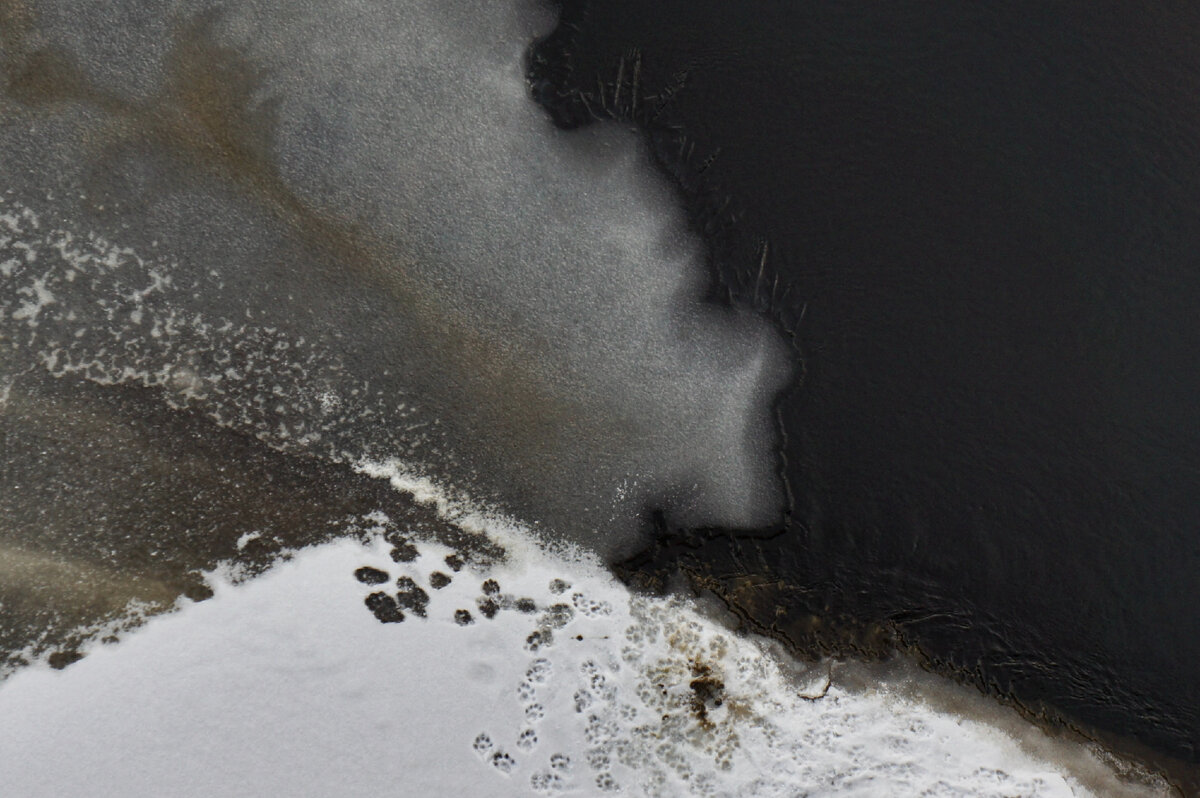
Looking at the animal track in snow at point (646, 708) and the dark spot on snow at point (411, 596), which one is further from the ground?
the dark spot on snow at point (411, 596)

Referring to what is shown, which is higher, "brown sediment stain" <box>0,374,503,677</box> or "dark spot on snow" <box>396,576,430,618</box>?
"brown sediment stain" <box>0,374,503,677</box>

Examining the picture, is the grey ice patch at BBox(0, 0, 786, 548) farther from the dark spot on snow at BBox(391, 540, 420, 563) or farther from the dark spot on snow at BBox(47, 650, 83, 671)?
the dark spot on snow at BBox(47, 650, 83, 671)

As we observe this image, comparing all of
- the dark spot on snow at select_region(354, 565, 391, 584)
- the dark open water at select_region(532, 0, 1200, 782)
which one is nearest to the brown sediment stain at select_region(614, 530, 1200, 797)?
the dark open water at select_region(532, 0, 1200, 782)

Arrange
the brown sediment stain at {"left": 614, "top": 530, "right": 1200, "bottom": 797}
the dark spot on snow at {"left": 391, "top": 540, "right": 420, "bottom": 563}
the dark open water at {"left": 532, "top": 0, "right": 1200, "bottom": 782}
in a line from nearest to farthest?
the dark spot on snow at {"left": 391, "top": 540, "right": 420, "bottom": 563} < the brown sediment stain at {"left": 614, "top": 530, "right": 1200, "bottom": 797} < the dark open water at {"left": 532, "top": 0, "right": 1200, "bottom": 782}

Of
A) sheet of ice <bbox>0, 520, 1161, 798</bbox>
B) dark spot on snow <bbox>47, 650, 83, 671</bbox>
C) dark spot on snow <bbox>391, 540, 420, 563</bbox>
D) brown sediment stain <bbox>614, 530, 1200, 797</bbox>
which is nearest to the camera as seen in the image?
sheet of ice <bbox>0, 520, 1161, 798</bbox>

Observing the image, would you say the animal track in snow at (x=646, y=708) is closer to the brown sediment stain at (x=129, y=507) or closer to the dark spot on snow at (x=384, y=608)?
the dark spot on snow at (x=384, y=608)

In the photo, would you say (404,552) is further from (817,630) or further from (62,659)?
(817,630)

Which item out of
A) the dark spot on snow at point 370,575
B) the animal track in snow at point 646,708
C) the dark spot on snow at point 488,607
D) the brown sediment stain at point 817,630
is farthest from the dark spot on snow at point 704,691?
the dark spot on snow at point 370,575
